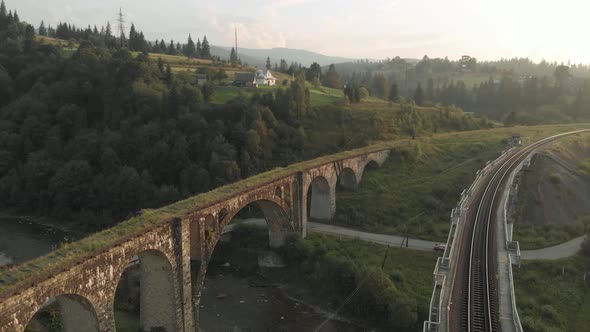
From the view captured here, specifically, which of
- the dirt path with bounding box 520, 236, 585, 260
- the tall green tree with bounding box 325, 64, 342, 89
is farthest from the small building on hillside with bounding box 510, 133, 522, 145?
the tall green tree with bounding box 325, 64, 342, 89

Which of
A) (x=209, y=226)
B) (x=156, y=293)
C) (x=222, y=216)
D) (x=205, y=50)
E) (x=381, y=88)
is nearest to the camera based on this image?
(x=156, y=293)

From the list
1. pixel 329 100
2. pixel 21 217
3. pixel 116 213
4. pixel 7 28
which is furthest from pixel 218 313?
pixel 7 28

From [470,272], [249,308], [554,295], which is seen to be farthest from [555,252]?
[249,308]

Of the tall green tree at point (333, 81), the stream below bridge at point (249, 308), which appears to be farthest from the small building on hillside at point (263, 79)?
the stream below bridge at point (249, 308)

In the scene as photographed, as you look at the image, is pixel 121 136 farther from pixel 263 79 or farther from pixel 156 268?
pixel 156 268

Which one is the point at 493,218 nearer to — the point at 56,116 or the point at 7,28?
the point at 56,116
